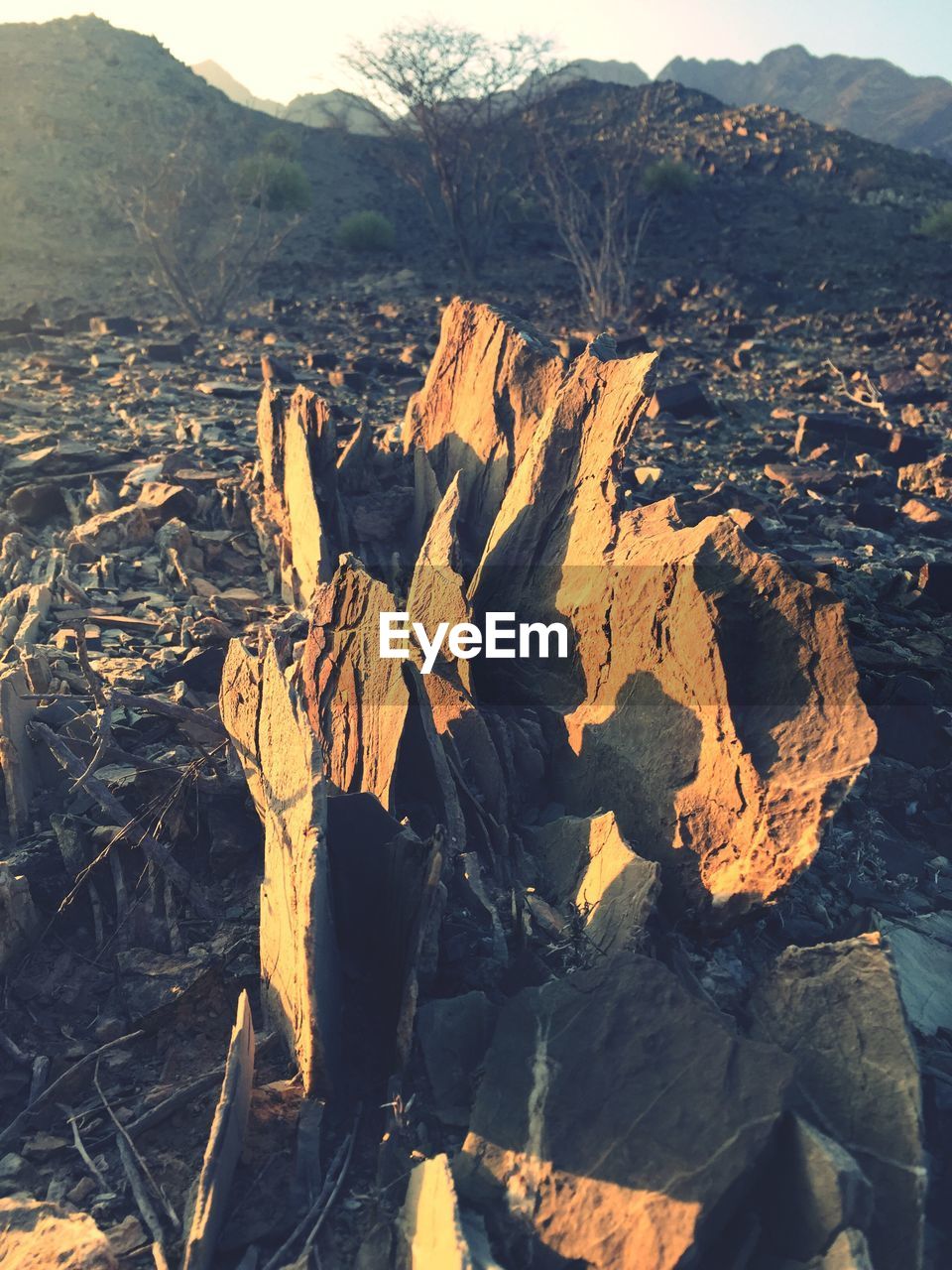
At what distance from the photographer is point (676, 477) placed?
8688mm

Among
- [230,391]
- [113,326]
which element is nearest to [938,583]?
[230,391]

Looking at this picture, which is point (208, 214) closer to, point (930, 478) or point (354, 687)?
point (930, 478)

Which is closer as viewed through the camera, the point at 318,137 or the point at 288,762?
the point at 288,762

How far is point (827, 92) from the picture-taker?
202 ft

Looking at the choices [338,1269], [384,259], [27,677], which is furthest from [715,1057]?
[384,259]

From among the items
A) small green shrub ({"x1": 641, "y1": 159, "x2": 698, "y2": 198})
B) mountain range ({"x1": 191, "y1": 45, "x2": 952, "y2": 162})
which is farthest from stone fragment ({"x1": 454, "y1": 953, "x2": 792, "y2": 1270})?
mountain range ({"x1": 191, "y1": 45, "x2": 952, "y2": 162})

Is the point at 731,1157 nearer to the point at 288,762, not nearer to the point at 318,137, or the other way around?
the point at 288,762

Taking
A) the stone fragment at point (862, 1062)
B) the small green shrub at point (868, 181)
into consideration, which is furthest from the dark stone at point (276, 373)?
the small green shrub at point (868, 181)

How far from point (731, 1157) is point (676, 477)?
731 cm

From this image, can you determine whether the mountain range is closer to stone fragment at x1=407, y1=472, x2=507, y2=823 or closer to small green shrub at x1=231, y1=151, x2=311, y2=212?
small green shrub at x1=231, y1=151, x2=311, y2=212

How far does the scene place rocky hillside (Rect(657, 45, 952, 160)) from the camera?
177 ft

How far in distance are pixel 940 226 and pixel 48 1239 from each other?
76.4 ft

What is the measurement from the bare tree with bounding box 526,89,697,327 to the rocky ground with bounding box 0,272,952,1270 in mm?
12584

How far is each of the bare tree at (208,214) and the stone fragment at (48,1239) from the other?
16.4 metres
